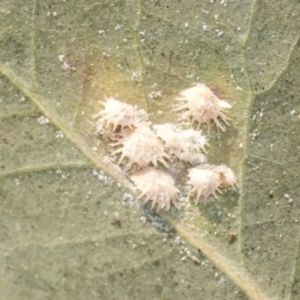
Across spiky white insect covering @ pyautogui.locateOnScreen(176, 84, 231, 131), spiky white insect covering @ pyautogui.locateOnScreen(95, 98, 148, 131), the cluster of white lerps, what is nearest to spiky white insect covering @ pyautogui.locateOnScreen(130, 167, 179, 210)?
the cluster of white lerps

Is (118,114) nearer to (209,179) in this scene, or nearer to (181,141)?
(181,141)

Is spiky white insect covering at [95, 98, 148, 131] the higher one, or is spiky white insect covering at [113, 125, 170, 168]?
spiky white insect covering at [95, 98, 148, 131]

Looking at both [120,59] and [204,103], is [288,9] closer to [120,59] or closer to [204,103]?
[204,103]

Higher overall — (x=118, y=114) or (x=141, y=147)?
(x=118, y=114)

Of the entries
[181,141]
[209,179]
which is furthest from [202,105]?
[209,179]

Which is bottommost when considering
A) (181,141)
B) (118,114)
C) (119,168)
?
(119,168)

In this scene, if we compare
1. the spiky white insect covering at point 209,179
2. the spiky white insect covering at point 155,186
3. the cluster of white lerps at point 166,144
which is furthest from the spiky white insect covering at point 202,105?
the spiky white insect covering at point 155,186

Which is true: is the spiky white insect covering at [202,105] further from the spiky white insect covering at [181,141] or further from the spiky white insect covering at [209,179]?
the spiky white insect covering at [209,179]

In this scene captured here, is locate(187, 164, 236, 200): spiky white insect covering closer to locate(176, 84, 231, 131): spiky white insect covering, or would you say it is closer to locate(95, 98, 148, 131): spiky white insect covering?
locate(176, 84, 231, 131): spiky white insect covering
